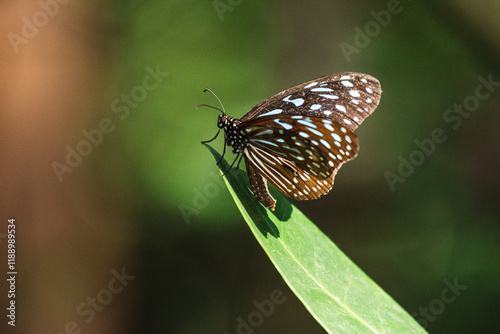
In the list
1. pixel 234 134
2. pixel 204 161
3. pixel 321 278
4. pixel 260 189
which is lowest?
pixel 321 278

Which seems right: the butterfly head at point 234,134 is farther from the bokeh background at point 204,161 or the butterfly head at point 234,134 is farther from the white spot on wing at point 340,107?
the bokeh background at point 204,161

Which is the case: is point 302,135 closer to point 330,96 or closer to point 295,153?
point 295,153

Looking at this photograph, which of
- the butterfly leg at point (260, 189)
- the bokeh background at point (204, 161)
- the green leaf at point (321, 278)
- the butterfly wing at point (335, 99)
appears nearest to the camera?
the green leaf at point (321, 278)

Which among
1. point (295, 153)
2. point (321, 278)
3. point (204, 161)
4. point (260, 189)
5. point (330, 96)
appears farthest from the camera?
point (204, 161)

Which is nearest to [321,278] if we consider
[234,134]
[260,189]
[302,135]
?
[260,189]

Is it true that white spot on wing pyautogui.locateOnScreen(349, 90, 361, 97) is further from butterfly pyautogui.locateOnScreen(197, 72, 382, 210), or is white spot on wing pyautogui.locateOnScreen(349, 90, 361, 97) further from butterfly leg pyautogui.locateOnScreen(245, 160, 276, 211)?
butterfly leg pyautogui.locateOnScreen(245, 160, 276, 211)

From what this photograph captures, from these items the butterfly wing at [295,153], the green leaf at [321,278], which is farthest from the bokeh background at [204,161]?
the green leaf at [321,278]
